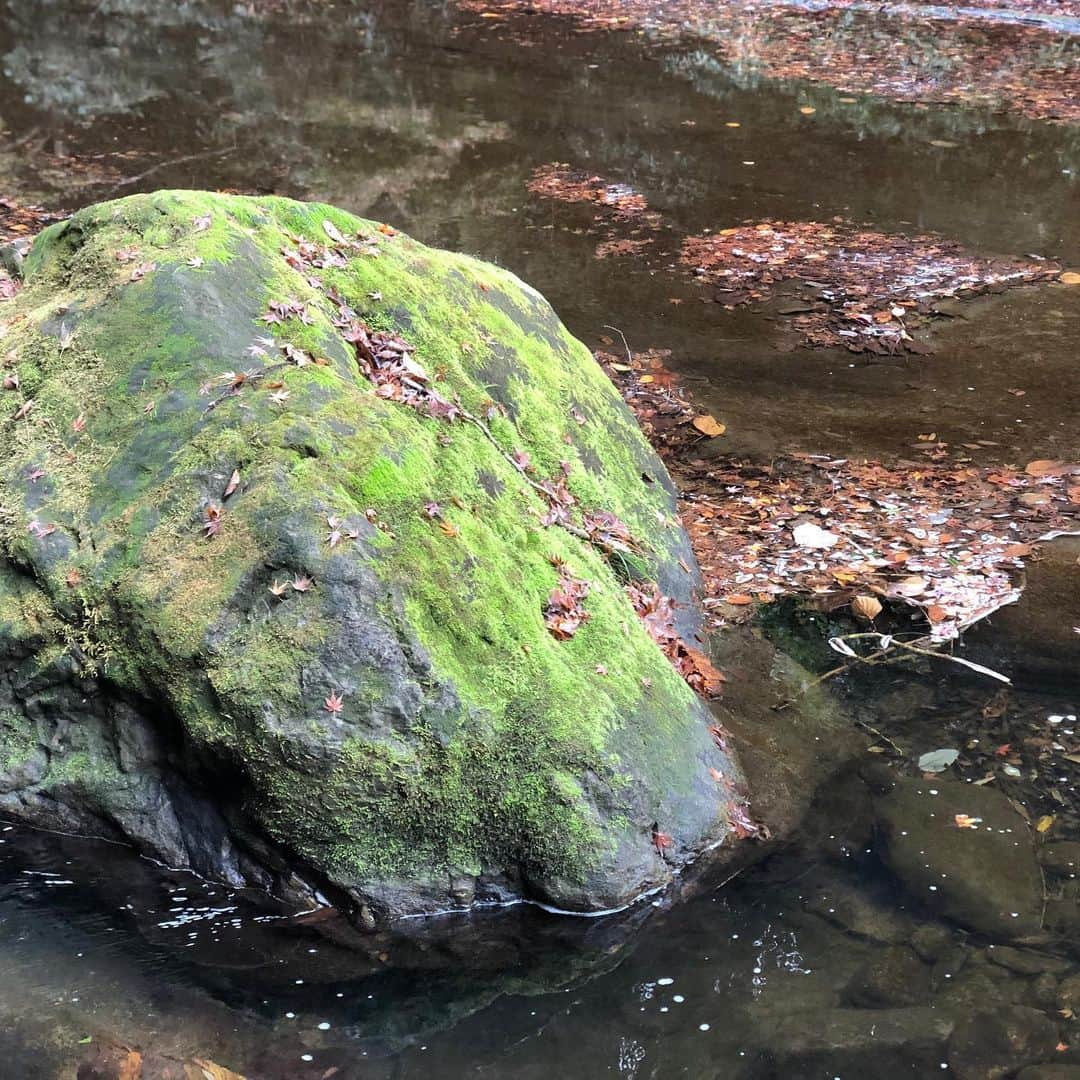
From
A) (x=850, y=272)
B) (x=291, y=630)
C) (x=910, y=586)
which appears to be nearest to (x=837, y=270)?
(x=850, y=272)

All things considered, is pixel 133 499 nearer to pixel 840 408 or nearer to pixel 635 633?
pixel 635 633

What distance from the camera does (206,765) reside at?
3.81 meters

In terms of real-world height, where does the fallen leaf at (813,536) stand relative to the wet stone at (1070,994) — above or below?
above

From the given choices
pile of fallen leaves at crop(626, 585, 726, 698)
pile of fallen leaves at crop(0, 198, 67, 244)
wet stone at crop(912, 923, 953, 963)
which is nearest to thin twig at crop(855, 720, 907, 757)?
pile of fallen leaves at crop(626, 585, 726, 698)

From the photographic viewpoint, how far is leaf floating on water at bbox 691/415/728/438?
289 inches

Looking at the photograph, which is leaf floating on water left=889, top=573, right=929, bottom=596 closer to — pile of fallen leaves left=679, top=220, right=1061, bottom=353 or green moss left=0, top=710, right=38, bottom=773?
pile of fallen leaves left=679, top=220, right=1061, bottom=353

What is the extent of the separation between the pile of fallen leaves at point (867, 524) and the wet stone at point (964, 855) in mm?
1193

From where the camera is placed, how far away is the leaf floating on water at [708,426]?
735cm

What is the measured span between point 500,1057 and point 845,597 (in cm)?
315

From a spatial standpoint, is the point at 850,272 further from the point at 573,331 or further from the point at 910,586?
the point at 910,586

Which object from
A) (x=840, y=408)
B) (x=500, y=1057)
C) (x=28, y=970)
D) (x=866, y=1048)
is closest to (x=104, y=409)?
(x=28, y=970)

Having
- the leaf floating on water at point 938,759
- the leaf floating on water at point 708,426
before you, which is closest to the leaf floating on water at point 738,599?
the leaf floating on water at point 938,759

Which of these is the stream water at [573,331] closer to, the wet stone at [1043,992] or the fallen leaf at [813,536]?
the wet stone at [1043,992]

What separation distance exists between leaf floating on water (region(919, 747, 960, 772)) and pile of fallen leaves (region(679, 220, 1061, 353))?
4.50 m
